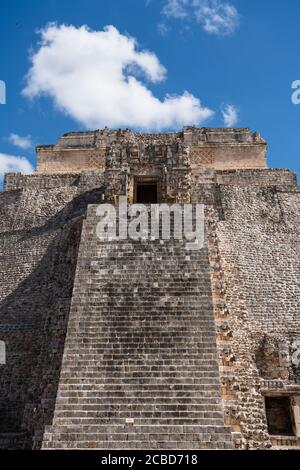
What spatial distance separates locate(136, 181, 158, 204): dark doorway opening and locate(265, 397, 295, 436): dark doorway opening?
6.25 m

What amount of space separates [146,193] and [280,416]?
7.03 m

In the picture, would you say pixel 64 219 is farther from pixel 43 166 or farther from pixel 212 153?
pixel 212 153

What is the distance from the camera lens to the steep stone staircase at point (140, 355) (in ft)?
22.4

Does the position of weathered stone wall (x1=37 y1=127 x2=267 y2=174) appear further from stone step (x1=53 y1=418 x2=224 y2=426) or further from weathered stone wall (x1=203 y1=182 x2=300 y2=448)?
stone step (x1=53 y1=418 x2=224 y2=426)

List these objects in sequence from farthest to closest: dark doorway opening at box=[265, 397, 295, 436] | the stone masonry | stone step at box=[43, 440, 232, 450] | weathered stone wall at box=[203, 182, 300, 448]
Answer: dark doorway opening at box=[265, 397, 295, 436], weathered stone wall at box=[203, 182, 300, 448], the stone masonry, stone step at box=[43, 440, 232, 450]

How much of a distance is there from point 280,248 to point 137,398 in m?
6.89

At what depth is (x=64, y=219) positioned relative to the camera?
1468cm

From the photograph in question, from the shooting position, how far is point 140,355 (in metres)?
7.81

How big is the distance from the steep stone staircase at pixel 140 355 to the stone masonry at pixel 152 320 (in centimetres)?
2

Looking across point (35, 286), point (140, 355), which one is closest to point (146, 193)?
point (35, 286)

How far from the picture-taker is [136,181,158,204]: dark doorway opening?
516 inches

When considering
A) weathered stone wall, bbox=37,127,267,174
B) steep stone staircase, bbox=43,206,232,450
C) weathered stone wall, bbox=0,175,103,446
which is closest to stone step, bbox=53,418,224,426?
steep stone staircase, bbox=43,206,232,450

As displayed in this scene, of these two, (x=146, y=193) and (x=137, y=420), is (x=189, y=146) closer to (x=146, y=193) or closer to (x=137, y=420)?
(x=146, y=193)
